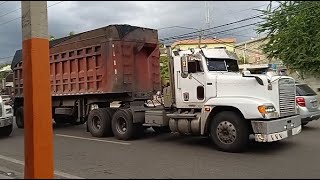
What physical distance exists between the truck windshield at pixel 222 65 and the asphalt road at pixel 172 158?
195cm

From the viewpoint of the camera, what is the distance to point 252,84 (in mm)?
9812

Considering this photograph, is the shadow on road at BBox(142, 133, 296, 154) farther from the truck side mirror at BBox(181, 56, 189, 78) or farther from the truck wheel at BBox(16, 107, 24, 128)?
the truck wheel at BBox(16, 107, 24, 128)

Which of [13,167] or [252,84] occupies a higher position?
[252,84]

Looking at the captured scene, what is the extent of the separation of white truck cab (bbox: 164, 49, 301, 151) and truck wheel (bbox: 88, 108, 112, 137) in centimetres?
268

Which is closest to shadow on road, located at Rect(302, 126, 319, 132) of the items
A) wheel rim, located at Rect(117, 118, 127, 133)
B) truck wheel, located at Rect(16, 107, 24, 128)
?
wheel rim, located at Rect(117, 118, 127, 133)

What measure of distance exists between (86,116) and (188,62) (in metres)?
5.35

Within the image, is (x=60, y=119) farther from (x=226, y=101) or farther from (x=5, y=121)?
(x=226, y=101)

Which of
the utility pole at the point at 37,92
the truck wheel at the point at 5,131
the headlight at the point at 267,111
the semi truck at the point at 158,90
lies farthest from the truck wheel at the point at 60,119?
the utility pole at the point at 37,92

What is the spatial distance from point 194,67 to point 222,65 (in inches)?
30.1

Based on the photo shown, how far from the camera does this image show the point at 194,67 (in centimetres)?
1077

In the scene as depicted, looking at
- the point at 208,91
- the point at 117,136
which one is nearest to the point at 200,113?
the point at 208,91

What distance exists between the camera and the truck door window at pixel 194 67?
10.7 metres

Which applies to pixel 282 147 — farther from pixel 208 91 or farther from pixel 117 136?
pixel 117 136

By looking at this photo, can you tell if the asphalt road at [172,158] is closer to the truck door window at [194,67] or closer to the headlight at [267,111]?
the headlight at [267,111]
